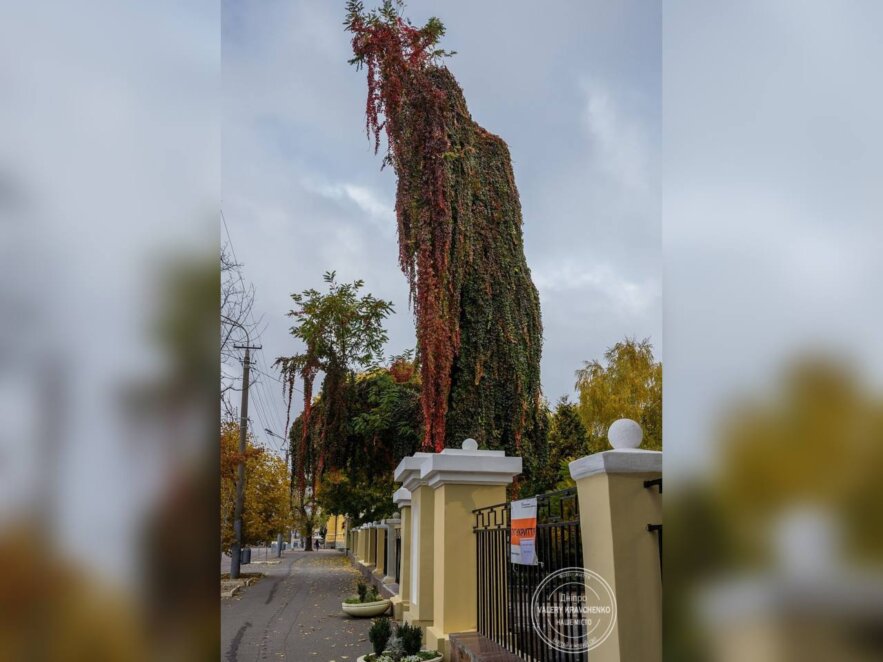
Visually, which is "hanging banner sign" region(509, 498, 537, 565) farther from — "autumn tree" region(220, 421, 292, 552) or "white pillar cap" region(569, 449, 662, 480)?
"autumn tree" region(220, 421, 292, 552)

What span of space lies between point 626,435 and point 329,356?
10480 millimetres

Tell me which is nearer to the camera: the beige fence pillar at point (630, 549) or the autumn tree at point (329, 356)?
the beige fence pillar at point (630, 549)

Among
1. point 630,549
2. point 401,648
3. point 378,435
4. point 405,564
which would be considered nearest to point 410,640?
point 401,648

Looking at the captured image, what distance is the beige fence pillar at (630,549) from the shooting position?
10.1 feet

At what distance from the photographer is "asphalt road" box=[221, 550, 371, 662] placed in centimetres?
760

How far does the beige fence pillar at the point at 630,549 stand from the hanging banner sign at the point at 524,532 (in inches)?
41.5

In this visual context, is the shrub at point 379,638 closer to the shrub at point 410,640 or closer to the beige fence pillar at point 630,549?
the shrub at point 410,640

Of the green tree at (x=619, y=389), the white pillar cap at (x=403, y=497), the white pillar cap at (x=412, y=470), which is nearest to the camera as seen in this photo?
the white pillar cap at (x=412, y=470)

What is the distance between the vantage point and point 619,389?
64.6 ft

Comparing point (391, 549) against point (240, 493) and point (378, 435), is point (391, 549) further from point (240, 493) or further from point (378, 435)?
point (240, 493)
